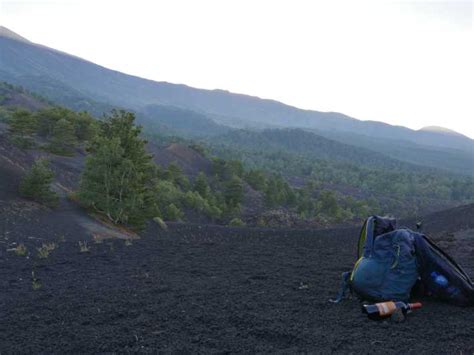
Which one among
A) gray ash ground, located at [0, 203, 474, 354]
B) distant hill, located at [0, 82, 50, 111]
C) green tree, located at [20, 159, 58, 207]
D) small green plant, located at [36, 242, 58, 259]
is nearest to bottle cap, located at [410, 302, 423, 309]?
gray ash ground, located at [0, 203, 474, 354]

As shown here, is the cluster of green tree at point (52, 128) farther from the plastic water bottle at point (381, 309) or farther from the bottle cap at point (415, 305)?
the bottle cap at point (415, 305)

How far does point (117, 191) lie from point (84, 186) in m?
1.44

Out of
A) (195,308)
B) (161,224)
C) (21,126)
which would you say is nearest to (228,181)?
(21,126)

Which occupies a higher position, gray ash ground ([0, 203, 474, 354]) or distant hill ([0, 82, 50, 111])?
gray ash ground ([0, 203, 474, 354])

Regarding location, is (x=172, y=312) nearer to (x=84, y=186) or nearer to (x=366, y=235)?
(x=366, y=235)

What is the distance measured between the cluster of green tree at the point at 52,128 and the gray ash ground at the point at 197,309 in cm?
2495

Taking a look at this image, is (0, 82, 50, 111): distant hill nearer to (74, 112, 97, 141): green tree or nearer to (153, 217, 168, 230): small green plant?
(74, 112, 97, 141): green tree

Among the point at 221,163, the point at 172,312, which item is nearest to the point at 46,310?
the point at 172,312

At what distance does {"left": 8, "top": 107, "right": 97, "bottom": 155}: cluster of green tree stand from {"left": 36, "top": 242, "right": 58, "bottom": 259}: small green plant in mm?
23880

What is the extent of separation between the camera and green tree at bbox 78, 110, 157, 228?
55.7ft

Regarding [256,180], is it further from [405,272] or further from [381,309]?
[381,309]

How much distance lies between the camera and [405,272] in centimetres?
548

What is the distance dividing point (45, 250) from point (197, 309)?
659cm

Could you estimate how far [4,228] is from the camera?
13477 mm
